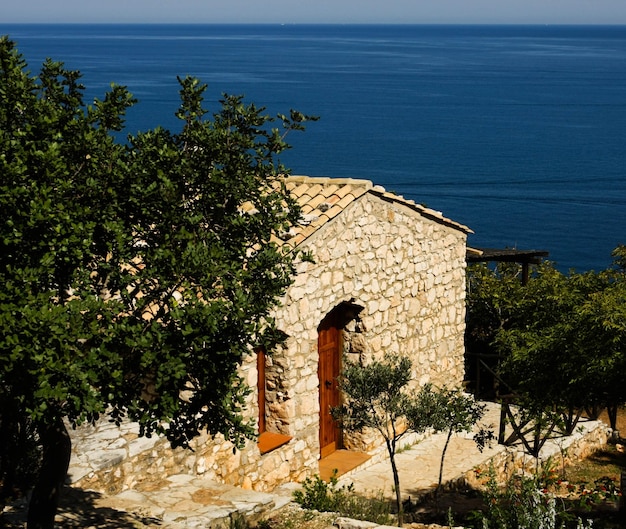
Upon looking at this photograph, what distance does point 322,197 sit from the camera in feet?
42.7

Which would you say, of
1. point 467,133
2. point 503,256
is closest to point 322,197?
point 503,256

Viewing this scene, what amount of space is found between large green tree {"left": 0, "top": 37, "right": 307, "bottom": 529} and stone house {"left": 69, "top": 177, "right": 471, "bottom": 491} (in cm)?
385

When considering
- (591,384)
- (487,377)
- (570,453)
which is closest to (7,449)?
(591,384)

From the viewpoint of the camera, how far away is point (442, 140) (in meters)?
99.6

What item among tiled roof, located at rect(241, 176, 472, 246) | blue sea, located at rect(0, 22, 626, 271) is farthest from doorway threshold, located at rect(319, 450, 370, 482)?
blue sea, located at rect(0, 22, 626, 271)

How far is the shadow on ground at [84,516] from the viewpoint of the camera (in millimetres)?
8308

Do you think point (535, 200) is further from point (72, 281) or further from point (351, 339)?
point (72, 281)

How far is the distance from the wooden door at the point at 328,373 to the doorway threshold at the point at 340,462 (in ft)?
0.45

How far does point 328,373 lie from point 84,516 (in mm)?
5690

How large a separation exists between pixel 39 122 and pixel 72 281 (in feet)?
3.50

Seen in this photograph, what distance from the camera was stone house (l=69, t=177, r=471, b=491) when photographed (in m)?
11.6

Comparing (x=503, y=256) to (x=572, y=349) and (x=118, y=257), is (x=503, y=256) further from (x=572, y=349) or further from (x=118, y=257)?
(x=118, y=257)

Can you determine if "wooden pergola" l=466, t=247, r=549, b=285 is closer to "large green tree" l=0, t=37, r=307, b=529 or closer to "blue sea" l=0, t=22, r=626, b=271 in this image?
"large green tree" l=0, t=37, r=307, b=529

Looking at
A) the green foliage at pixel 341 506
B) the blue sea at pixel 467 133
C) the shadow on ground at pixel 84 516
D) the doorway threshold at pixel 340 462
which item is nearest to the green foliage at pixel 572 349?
the green foliage at pixel 341 506
